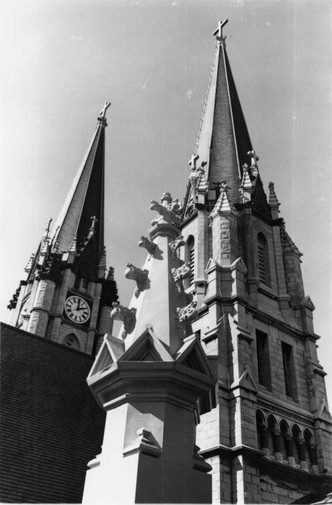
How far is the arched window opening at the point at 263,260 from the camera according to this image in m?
23.2

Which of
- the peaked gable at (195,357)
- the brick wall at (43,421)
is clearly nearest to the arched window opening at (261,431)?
the brick wall at (43,421)

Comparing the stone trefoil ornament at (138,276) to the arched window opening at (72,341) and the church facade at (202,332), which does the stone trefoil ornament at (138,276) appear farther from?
the arched window opening at (72,341)

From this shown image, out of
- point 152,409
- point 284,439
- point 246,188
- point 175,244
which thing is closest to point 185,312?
point 175,244

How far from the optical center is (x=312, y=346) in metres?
21.9

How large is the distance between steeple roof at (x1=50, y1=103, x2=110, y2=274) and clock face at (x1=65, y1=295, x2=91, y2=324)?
295 centimetres

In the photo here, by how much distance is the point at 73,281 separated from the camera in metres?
35.3

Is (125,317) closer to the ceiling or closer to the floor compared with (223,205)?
closer to the floor

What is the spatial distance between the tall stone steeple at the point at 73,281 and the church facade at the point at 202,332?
0.11m

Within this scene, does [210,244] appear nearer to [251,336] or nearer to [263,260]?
[263,260]

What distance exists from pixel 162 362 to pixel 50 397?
11.5 m

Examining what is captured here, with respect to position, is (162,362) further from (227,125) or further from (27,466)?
(227,125)

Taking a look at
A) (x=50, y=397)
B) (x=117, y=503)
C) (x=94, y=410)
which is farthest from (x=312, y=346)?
(x=117, y=503)

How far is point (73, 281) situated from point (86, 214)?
315 inches

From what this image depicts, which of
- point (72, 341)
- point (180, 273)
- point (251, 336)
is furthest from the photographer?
point (72, 341)
